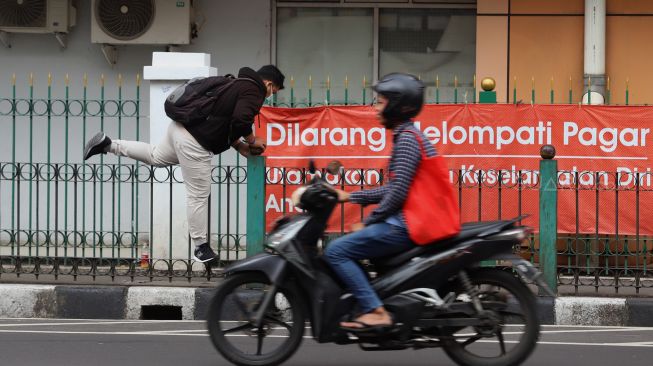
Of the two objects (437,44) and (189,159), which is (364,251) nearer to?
(189,159)

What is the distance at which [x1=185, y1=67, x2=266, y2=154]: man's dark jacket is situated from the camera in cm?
859

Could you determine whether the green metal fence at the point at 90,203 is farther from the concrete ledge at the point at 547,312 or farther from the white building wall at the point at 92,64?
the concrete ledge at the point at 547,312

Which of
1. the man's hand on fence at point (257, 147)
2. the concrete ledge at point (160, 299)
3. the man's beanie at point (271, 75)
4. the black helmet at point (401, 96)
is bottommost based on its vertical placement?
the concrete ledge at point (160, 299)

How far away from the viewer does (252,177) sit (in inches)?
368

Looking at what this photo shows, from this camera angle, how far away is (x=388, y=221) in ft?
20.1

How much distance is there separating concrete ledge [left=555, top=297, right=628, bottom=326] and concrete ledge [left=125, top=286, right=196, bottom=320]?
275 centimetres

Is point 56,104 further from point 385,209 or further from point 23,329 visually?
point 385,209

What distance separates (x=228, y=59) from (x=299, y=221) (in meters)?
6.37

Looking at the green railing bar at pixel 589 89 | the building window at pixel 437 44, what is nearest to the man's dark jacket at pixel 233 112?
the green railing bar at pixel 589 89

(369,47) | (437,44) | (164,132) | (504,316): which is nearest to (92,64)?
(164,132)

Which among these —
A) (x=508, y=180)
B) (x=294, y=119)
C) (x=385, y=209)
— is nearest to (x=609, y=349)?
(x=385, y=209)

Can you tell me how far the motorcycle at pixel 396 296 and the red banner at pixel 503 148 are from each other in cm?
355

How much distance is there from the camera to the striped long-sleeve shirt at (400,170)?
608 cm

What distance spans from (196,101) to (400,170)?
2.98 meters
